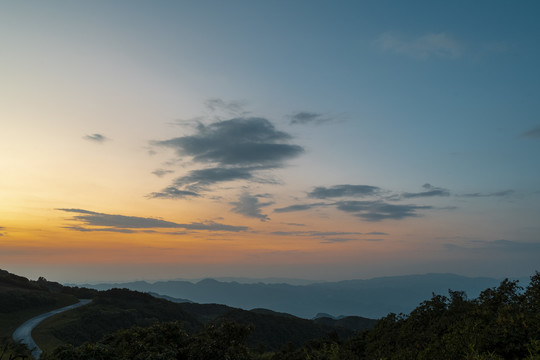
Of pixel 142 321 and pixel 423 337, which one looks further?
pixel 142 321

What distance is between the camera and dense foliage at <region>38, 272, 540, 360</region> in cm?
1107

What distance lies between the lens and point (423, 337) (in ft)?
47.3

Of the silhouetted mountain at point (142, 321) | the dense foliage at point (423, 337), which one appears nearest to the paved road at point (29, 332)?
the silhouetted mountain at point (142, 321)

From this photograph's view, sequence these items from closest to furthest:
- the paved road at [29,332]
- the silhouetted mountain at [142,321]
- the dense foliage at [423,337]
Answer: the dense foliage at [423,337] → the paved road at [29,332] → the silhouetted mountain at [142,321]

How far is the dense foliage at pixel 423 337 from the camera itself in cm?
1107

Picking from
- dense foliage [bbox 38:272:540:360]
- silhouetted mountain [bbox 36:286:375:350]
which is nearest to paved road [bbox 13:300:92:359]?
silhouetted mountain [bbox 36:286:375:350]

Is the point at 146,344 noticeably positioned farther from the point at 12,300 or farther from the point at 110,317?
the point at 12,300

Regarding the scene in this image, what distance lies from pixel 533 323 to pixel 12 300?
65045 mm

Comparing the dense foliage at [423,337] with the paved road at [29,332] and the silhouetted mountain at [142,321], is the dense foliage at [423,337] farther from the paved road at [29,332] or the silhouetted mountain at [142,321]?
the silhouetted mountain at [142,321]

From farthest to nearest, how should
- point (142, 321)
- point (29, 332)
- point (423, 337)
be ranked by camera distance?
point (142, 321) < point (29, 332) < point (423, 337)

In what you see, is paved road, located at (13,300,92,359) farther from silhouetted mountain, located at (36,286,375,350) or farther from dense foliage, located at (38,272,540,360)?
dense foliage, located at (38,272,540,360)

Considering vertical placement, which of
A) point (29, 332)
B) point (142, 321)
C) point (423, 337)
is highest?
point (423, 337)

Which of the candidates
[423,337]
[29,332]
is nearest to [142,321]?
[29,332]

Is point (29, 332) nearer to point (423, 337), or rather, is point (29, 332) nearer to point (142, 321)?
point (142, 321)
